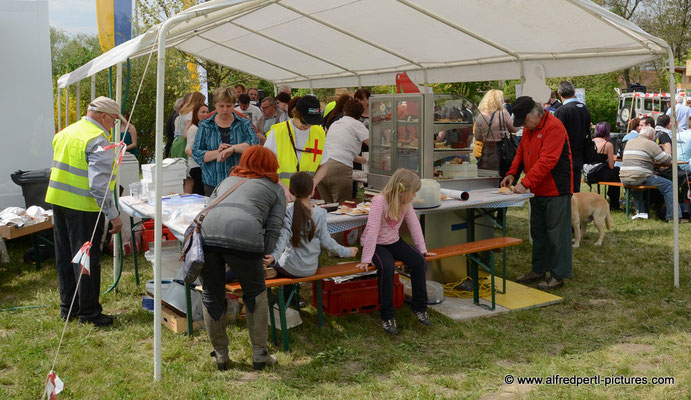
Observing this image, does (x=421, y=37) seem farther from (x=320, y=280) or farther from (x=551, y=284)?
(x=320, y=280)

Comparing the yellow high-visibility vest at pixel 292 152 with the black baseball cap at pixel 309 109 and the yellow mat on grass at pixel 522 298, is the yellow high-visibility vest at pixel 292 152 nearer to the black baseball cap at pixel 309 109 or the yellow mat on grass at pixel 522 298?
the black baseball cap at pixel 309 109

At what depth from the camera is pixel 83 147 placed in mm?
4797

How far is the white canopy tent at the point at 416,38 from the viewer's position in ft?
15.6

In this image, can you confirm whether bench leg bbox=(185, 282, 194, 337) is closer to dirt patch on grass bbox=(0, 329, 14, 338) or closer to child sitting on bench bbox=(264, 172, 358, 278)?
child sitting on bench bbox=(264, 172, 358, 278)

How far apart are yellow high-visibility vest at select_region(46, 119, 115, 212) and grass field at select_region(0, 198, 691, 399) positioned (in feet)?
3.31

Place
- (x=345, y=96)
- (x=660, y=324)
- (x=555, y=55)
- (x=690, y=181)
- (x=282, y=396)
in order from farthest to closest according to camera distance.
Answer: (x=690, y=181) < (x=345, y=96) < (x=555, y=55) < (x=660, y=324) < (x=282, y=396)

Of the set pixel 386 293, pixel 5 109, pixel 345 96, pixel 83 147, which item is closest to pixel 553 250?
pixel 386 293

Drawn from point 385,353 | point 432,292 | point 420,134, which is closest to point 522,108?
point 420,134

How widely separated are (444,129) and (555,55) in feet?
4.94

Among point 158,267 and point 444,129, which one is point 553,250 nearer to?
point 444,129

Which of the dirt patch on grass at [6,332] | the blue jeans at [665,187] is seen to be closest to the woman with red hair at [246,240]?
the dirt patch on grass at [6,332]

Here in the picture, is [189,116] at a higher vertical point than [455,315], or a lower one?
higher

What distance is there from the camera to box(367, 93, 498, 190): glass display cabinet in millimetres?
6227

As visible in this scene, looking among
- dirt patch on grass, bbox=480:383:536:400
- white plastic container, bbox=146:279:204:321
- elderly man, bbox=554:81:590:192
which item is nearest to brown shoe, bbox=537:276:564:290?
elderly man, bbox=554:81:590:192
